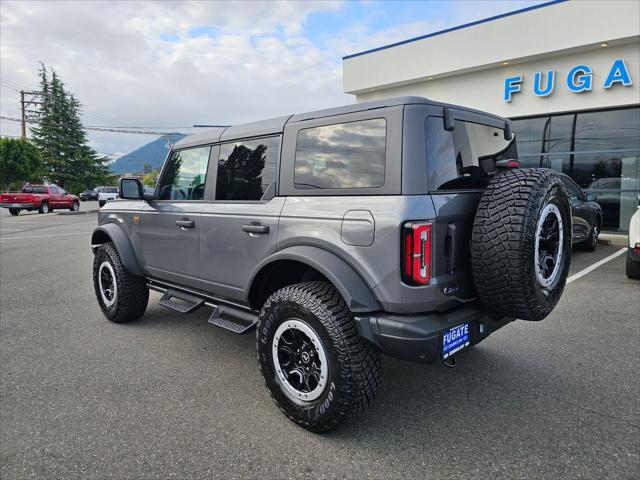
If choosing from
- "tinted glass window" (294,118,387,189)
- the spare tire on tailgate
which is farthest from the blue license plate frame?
"tinted glass window" (294,118,387,189)

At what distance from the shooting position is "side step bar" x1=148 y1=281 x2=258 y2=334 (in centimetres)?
328

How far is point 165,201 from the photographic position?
4.20 m

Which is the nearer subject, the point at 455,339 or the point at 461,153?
the point at 455,339

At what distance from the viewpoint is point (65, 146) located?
39938 millimetres

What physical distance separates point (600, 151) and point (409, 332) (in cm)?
1277

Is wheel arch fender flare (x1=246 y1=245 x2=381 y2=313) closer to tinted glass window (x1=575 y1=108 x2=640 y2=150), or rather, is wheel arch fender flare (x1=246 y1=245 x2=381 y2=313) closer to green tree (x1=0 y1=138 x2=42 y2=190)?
tinted glass window (x1=575 y1=108 x2=640 y2=150)

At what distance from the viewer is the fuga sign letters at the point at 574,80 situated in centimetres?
1099

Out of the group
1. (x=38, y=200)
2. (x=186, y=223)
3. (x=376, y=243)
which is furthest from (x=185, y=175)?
(x=38, y=200)

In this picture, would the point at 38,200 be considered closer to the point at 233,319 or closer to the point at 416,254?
the point at 233,319

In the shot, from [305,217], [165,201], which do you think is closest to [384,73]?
[165,201]

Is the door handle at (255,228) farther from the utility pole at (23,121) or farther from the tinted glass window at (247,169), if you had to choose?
the utility pole at (23,121)

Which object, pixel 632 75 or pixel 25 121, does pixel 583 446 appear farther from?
pixel 25 121

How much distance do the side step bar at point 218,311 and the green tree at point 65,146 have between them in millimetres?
41868

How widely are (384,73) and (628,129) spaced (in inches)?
305
